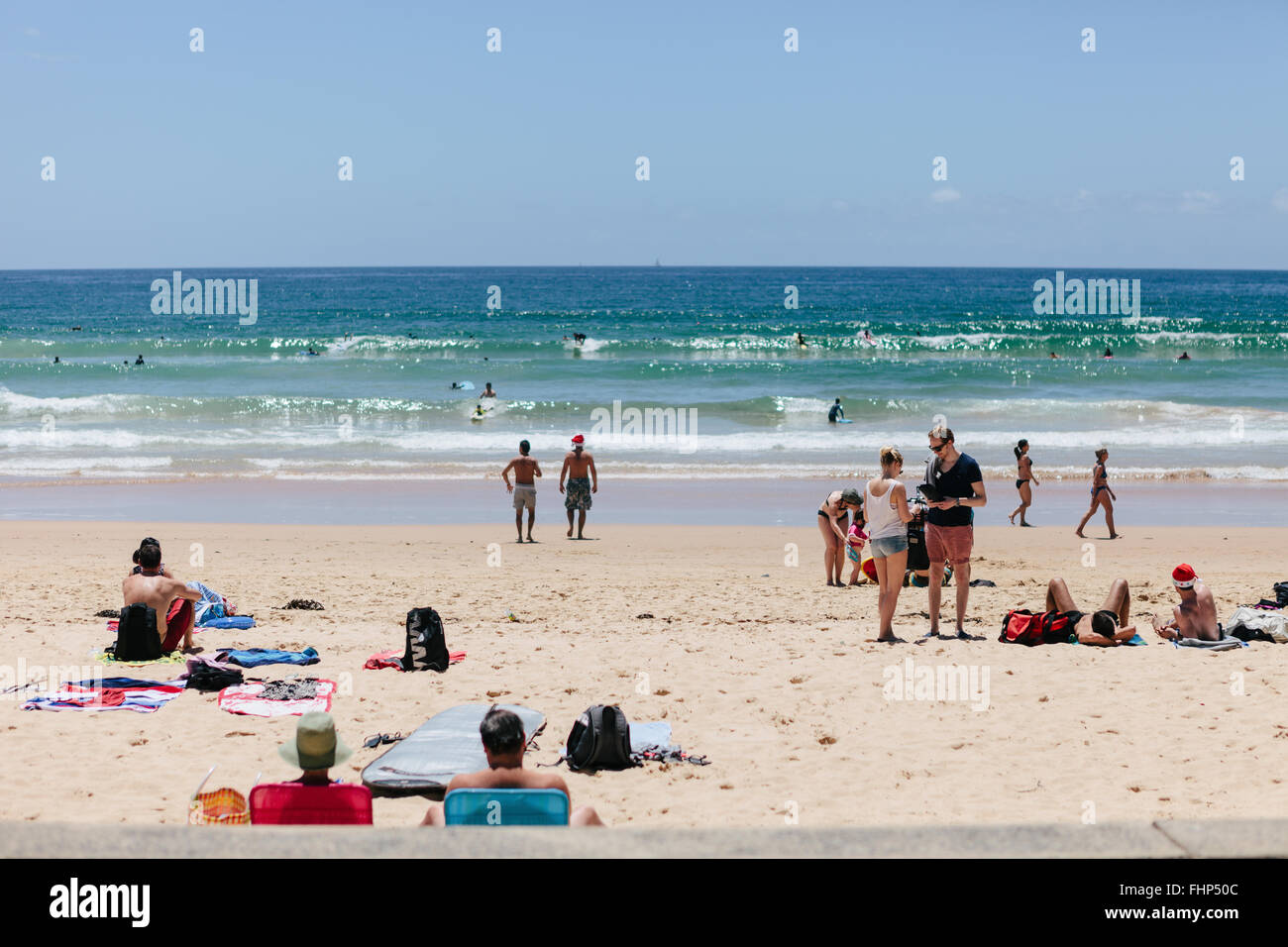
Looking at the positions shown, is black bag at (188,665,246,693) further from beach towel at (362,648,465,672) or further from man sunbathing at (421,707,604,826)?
man sunbathing at (421,707,604,826)

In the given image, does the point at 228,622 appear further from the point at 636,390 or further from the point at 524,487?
the point at 636,390

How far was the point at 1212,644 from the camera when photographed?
8789 millimetres

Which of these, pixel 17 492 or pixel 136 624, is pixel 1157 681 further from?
pixel 17 492

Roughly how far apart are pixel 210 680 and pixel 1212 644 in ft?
24.1

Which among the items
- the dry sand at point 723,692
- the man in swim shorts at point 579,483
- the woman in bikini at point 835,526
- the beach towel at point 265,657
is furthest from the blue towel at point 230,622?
the man in swim shorts at point 579,483

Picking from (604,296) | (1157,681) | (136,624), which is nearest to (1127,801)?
(1157,681)

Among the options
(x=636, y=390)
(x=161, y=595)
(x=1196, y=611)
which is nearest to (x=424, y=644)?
(x=161, y=595)

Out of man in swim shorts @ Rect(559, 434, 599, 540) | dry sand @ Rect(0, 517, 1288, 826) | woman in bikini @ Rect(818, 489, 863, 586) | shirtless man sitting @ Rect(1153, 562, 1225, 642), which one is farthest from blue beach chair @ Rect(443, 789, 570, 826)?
man in swim shorts @ Rect(559, 434, 599, 540)

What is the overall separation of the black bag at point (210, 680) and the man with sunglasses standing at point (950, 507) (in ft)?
16.9

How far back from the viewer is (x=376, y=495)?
19125mm

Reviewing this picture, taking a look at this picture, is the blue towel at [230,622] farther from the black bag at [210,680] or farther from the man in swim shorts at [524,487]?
the man in swim shorts at [524,487]

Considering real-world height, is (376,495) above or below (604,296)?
below

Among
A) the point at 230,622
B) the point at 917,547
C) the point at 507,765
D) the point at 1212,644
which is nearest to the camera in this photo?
the point at 507,765
